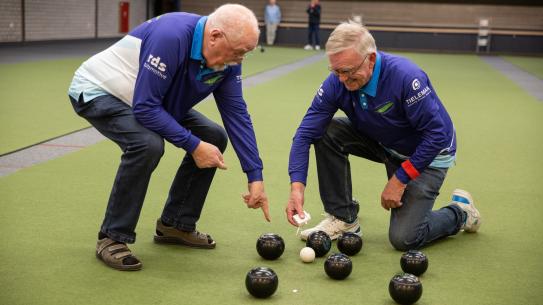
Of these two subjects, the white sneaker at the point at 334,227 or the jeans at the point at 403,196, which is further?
the white sneaker at the point at 334,227

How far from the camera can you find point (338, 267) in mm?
3371

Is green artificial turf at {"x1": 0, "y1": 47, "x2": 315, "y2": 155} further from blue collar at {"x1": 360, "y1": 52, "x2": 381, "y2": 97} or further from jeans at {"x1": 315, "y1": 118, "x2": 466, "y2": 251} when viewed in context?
blue collar at {"x1": 360, "y1": 52, "x2": 381, "y2": 97}

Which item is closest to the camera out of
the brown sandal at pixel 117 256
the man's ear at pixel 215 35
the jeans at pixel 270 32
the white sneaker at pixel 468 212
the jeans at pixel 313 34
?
the man's ear at pixel 215 35

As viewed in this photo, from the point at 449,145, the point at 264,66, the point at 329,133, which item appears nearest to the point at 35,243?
the point at 329,133

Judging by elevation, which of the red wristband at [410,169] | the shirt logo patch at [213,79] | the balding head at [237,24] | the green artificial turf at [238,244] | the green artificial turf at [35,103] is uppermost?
the balding head at [237,24]

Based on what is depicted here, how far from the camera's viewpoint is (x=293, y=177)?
375cm

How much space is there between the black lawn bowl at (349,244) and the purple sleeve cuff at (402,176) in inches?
15.1

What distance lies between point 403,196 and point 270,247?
0.81 metres

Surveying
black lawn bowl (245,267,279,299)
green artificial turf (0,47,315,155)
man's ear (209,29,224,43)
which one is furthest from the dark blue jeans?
green artificial turf (0,47,315,155)

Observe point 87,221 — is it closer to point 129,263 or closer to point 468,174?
point 129,263

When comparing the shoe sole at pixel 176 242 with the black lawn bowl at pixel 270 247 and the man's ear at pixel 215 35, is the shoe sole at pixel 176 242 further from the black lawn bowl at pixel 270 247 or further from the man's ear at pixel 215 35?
the man's ear at pixel 215 35

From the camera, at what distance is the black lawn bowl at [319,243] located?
12.3 ft

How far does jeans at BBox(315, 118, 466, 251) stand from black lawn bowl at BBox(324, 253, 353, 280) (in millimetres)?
583

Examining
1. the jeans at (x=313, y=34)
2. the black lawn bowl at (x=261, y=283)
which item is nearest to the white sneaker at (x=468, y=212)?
the black lawn bowl at (x=261, y=283)
